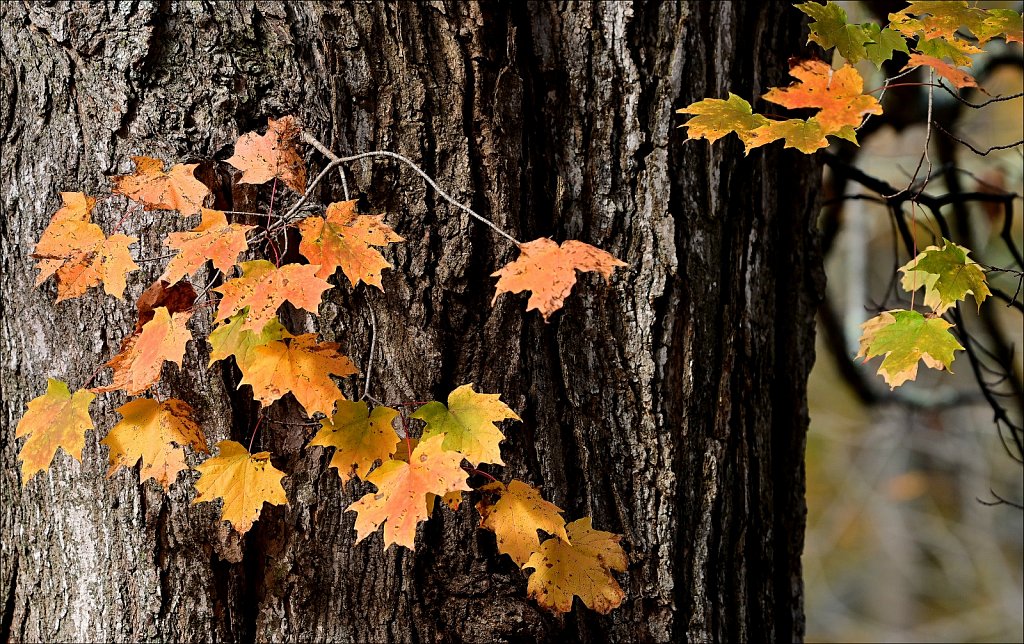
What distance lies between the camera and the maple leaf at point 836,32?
1.11 m

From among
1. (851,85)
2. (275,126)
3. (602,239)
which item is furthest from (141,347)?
(851,85)

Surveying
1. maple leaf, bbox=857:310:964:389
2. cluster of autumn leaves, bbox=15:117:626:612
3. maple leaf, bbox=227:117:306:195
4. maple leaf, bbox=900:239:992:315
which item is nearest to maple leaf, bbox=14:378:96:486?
cluster of autumn leaves, bbox=15:117:626:612

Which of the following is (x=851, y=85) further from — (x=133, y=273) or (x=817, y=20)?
(x=133, y=273)

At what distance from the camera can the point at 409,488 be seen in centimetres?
99

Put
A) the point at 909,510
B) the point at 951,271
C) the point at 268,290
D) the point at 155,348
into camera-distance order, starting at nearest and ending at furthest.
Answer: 1. the point at 268,290
2. the point at 155,348
3. the point at 951,271
4. the point at 909,510

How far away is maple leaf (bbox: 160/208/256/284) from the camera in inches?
39.2

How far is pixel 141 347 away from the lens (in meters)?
1.11

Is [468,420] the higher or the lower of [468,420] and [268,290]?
the lower

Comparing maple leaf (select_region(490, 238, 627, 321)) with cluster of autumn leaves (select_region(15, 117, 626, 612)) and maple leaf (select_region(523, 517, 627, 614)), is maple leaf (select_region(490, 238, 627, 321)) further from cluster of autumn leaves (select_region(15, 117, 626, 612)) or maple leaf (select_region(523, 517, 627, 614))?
maple leaf (select_region(523, 517, 627, 614))

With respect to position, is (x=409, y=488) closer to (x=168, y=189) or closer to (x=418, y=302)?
(x=418, y=302)

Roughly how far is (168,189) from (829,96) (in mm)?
936

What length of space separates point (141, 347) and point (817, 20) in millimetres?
1103

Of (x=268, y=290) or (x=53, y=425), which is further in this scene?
(x=53, y=425)

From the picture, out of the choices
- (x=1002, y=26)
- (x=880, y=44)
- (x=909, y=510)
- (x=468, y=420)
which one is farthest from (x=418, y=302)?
(x=909, y=510)
